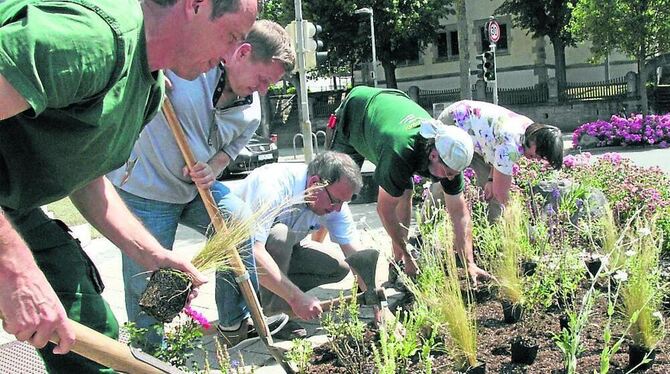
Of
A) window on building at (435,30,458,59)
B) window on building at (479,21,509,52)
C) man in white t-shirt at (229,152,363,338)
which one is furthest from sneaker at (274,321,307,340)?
window on building at (435,30,458,59)

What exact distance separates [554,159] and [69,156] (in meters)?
3.65

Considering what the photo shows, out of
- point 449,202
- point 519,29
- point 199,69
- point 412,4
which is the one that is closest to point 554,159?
point 449,202

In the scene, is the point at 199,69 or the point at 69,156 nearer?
the point at 69,156

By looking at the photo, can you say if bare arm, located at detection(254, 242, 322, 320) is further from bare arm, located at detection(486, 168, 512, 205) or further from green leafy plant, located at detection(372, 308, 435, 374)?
bare arm, located at detection(486, 168, 512, 205)

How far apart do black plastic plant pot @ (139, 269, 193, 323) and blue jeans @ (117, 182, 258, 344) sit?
0.94 meters

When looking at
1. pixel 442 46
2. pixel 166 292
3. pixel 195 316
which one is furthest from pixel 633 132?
pixel 442 46

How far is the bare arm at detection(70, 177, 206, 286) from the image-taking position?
8.08 ft

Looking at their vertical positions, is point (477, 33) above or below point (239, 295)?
above

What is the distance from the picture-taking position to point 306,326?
4.53m

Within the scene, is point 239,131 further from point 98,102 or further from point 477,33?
point 477,33

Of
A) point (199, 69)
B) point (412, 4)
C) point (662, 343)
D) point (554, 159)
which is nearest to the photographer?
point (199, 69)

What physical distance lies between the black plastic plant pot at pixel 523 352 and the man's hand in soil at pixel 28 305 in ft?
7.36

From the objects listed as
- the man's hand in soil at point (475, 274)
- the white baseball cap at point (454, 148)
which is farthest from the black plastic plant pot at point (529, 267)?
the white baseball cap at point (454, 148)

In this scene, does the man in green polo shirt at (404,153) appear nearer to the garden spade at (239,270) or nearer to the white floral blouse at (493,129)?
the white floral blouse at (493,129)
